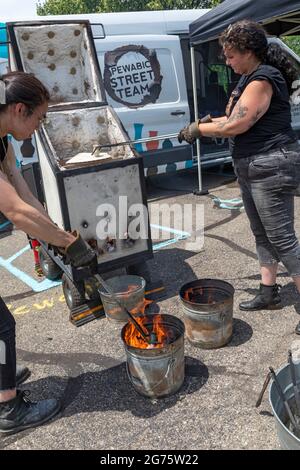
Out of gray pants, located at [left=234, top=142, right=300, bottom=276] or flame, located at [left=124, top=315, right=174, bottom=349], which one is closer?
flame, located at [left=124, top=315, right=174, bottom=349]

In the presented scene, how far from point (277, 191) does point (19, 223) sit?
1855 mm

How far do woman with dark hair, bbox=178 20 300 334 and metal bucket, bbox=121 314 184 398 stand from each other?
3.58 feet

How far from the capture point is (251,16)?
478 centimetres

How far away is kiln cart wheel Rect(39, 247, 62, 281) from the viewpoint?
468 centimetres

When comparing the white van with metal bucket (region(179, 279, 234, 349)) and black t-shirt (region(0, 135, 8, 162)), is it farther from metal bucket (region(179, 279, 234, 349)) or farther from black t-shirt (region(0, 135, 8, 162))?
metal bucket (region(179, 279, 234, 349))

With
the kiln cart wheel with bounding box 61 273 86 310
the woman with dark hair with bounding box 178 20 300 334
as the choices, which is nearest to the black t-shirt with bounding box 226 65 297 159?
the woman with dark hair with bounding box 178 20 300 334

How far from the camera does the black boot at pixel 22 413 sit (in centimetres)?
251

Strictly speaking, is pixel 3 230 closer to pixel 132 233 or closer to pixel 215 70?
pixel 132 233

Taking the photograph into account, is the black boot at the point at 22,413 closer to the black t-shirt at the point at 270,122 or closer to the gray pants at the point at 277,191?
the gray pants at the point at 277,191

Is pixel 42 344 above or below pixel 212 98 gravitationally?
below

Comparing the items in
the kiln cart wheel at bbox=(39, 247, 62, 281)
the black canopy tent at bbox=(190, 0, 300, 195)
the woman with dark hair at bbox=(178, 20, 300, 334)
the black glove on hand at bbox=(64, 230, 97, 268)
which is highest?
the black canopy tent at bbox=(190, 0, 300, 195)

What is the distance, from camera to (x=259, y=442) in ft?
7.61

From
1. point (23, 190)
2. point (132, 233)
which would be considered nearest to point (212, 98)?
point (132, 233)

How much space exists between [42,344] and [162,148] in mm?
4599
